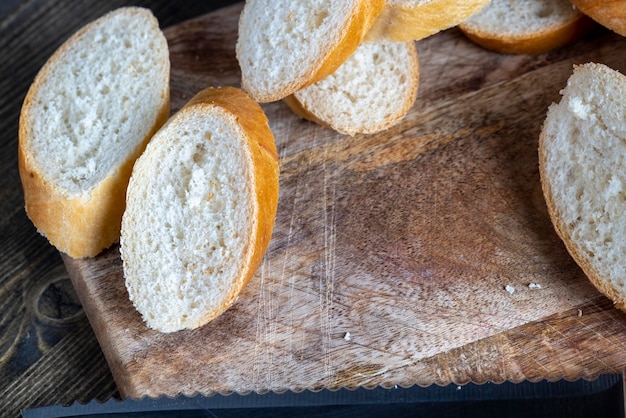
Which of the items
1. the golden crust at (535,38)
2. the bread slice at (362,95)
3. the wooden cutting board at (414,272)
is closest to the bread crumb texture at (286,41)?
the bread slice at (362,95)

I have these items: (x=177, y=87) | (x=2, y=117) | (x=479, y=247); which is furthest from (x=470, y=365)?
(x=2, y=117)

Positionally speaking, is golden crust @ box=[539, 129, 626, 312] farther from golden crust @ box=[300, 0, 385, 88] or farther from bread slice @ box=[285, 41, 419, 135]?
golden crust @ box=[300, 0, 385, 88]

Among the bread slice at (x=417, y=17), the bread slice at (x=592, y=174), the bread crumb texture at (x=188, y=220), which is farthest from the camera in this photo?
the bread slice at (x=417, y=17)

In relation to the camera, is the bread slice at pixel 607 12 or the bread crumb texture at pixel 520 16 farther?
the bread crumb texture at pixel 520 16

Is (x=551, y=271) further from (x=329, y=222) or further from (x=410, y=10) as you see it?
(x=410, y=10)

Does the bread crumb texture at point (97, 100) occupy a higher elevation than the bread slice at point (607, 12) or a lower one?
higher

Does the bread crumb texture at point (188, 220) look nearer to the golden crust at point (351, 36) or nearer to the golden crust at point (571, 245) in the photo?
the golden crust at point (351, 36)
